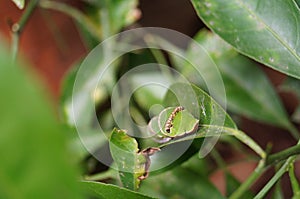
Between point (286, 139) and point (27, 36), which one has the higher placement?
point (27, 36)

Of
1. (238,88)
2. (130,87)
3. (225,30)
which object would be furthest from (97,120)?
(225,30)

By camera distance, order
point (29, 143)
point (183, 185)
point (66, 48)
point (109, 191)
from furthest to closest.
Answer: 1. point (66, 48)
2. point (183, 185)
3. point (109, 191)
4. point (29, 143)

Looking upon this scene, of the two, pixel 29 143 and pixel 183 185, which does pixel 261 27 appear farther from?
pixel 29 143

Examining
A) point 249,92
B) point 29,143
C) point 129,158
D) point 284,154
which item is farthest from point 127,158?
point 249,92

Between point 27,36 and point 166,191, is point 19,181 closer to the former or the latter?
point 166,191

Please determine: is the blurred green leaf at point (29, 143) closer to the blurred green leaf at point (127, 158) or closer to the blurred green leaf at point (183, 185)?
the blurred green leaf at point (127, 158)

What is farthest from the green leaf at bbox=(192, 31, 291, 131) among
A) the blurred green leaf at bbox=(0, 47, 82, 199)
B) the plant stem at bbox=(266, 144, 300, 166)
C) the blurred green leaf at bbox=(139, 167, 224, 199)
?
the blurred green leaf at bbox=(0, 47, 82, 199)

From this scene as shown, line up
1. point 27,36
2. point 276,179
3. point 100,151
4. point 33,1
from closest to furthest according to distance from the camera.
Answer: point 276,179
point 33,1
point 100,151
point 27,36
